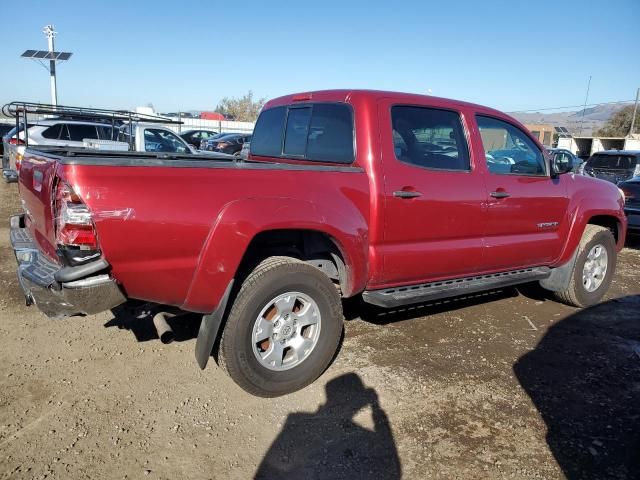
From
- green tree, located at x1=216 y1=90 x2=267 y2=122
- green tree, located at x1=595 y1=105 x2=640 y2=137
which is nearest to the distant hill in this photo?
green tree, located at x1=595 y1=105 x2=640 y2=137

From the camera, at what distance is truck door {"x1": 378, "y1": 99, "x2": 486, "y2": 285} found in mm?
3631

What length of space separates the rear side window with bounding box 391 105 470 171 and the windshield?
10637mm

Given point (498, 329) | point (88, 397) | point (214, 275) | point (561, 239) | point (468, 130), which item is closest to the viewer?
point (214, 275)

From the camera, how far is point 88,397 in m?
3.14

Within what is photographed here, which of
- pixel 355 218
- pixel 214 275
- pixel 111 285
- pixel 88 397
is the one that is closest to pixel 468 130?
pixel 355 218

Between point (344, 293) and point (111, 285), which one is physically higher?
point (111, 285)

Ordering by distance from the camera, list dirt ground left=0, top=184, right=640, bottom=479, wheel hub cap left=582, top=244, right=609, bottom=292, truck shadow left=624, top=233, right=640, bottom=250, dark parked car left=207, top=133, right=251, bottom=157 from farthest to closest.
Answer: dark parked car left=207, top=133, right=251, bottom=157, truck shadow left=624, top=233, right=640, bottom=250, wheel hub cap left=582, top=244, right=609, bottom=292, dirt ground left=0, top=184, right=640, bottom=479

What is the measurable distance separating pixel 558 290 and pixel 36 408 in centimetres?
475

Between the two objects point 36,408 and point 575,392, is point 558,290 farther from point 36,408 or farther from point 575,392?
point 36,408

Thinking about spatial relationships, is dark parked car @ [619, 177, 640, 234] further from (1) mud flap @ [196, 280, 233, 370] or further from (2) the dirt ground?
(1) mud flap @ [196, 280, 233, 370]

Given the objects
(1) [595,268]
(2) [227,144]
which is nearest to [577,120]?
(2) [227,144]

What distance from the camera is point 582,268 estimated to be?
5207 mm

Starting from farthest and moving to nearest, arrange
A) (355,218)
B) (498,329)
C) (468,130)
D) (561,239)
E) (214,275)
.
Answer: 1. (561,239)
2. (498,329)
3. (468,130)
4. (355,218)
5. (214,275)

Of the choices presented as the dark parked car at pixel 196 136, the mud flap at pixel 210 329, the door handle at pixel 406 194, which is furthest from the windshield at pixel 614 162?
the dark parked car at pixel 196 136
